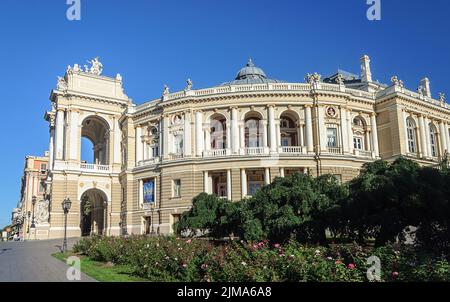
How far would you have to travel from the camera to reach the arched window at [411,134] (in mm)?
49062

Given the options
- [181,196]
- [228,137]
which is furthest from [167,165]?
[228,137]

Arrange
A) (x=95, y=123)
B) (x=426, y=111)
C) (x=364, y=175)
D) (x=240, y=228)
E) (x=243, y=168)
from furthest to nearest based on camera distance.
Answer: (x=95, y=123) → (x=426, y=111) → (x=243, y=168) → (x=240, y=228) → (x=364, y=175)

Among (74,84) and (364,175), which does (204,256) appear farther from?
(74,84)

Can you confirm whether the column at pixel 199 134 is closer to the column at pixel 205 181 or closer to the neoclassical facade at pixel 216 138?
the neoclassical facade at pixel 216 138

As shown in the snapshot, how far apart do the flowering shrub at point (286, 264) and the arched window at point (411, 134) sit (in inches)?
1506

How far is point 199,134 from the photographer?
46562 mm

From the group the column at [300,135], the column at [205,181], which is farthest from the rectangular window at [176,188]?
the column at [300,135]

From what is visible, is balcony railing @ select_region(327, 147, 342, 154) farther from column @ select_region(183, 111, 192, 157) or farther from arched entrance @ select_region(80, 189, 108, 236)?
arched entrance @ select_region(80, 189, 108, 236)

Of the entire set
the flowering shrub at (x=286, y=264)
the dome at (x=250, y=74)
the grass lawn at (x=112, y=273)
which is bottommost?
the grass lawn at (x=112, y=273)

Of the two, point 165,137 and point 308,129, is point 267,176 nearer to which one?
point 308,129

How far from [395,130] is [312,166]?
36.1ft

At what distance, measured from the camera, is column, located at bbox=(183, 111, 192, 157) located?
151 feet

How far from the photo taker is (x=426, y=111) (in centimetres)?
5131

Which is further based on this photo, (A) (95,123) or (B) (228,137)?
(A) (95,123)
